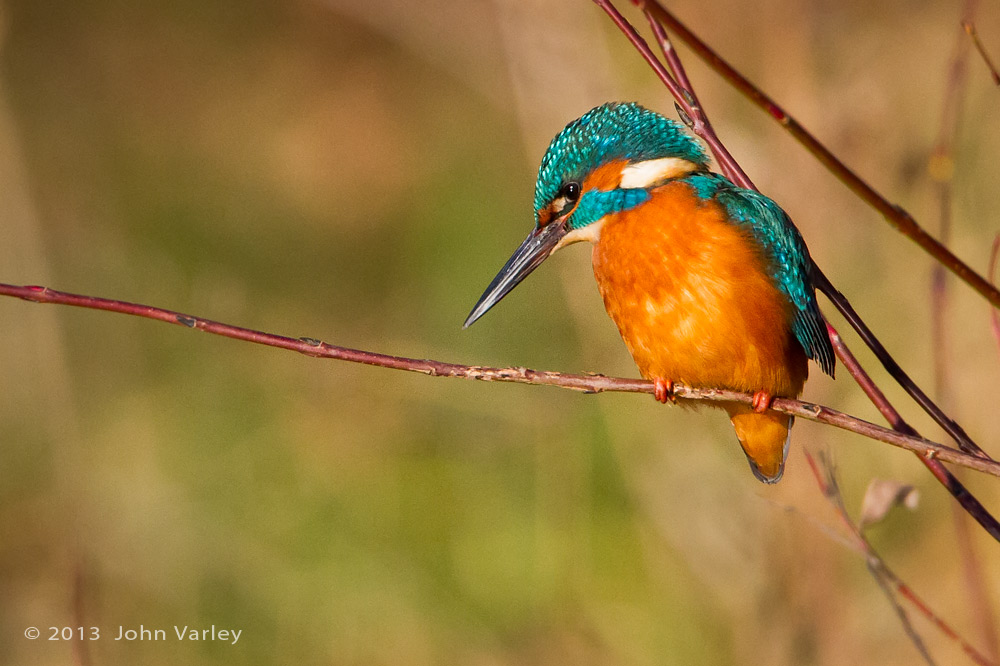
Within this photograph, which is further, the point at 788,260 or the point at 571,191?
the point at 571,191

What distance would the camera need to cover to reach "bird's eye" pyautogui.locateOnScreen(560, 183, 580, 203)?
2.22 meters

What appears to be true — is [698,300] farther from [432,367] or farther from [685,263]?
[432,367]

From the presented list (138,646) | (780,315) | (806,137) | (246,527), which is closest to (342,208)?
(246,527)

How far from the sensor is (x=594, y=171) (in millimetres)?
2209

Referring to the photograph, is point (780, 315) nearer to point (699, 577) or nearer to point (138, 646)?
point (699, 577)

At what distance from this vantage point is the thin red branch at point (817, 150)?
34.7 inches

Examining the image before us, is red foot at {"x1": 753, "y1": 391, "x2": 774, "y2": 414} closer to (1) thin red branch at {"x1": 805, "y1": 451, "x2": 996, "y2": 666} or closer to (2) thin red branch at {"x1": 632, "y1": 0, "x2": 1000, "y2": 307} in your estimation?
(1) thin red branch at {"x1": 805, "y1": 451, "x2": 996, "y2": 666}

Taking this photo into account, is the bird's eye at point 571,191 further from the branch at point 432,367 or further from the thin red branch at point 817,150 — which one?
the thin red branch at point 817,150

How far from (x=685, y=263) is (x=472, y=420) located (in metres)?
2.00

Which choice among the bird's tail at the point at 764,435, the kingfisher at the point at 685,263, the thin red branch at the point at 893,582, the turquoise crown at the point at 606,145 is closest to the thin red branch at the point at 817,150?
the thin red branch at the point at 893,582

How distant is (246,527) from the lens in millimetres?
3604

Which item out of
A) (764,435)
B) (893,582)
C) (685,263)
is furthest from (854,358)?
(764,435)

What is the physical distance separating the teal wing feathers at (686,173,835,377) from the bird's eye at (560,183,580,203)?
33 cm

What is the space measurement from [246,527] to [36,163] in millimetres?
2507
